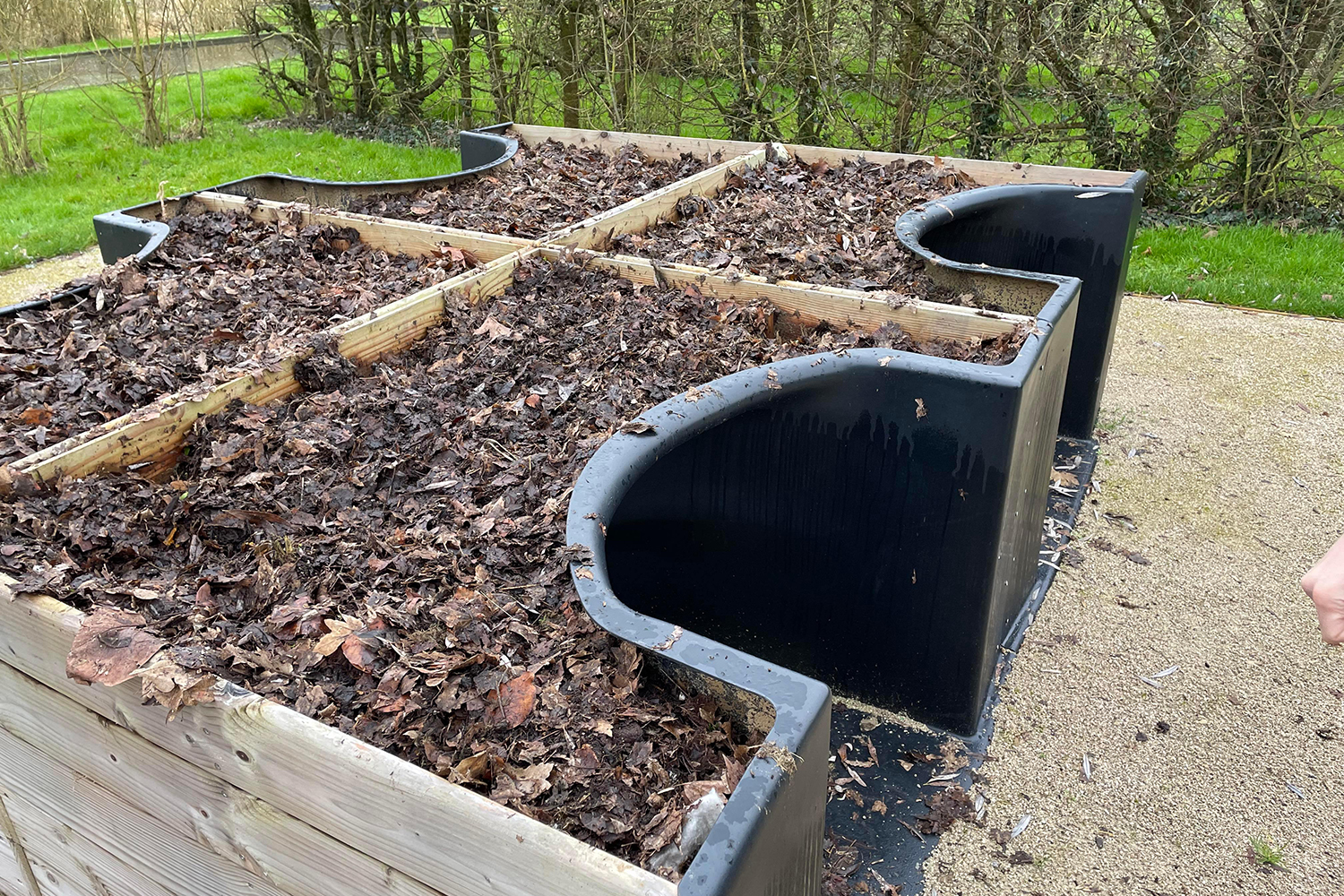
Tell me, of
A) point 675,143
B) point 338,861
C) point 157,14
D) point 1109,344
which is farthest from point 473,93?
point 338,861

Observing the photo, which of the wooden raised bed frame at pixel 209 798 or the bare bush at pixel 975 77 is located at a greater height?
the bare bush at pixel 975 77

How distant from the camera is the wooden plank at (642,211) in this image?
3.26 m

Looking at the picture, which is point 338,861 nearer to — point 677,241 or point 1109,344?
point 677,241

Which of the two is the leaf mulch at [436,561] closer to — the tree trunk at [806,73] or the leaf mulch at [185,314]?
the leaf mulch at [185,314]

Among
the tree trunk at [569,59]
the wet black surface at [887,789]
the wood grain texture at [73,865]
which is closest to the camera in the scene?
the wood grain texture at [73,865]

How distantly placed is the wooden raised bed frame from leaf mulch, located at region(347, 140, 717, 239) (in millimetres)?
1521

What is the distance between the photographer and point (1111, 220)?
3.53 meters

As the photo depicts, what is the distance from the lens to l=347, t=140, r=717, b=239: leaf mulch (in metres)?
3.72

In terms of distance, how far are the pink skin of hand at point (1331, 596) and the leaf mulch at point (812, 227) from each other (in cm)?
146

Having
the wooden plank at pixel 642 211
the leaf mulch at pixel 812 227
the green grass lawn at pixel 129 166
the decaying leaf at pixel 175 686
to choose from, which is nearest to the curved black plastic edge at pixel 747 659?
the decaying leaf at pixel 175 686

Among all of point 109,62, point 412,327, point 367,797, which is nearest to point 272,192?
point 412,327

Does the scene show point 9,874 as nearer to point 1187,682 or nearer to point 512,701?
point 512,701

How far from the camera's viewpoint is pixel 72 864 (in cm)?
174

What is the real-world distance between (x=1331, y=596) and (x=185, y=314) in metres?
2.94
